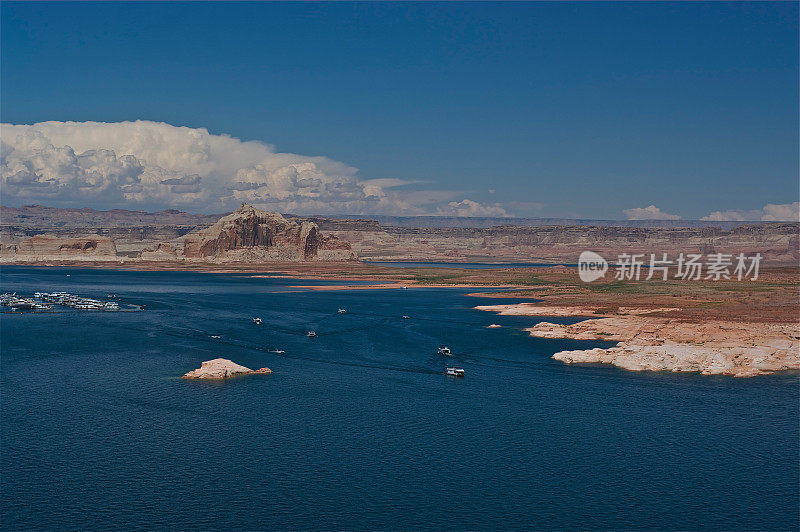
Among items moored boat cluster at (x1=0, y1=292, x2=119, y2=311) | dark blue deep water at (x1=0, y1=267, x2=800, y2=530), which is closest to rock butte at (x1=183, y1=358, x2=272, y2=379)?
dark blue deep water at (x1=0, y1=267, x2=800, y2=530)

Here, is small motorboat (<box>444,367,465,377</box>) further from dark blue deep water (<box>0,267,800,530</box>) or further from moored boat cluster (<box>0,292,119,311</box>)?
moored boat cluster (<box>0,292,119,311</box>)

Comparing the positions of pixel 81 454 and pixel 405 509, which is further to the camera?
pixel 81 454

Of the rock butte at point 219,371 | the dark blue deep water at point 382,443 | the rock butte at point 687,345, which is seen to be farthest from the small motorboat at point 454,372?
the rock butte at point 219,371

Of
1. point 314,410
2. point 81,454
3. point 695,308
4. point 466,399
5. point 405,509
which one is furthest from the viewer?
point 695,308

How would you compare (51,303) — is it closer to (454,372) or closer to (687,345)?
(454,372)

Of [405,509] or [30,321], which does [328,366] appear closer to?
[405,509]

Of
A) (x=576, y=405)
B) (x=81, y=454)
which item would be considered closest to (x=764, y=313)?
(x=576, y=405)

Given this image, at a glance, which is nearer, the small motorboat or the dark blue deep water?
the dark blue deep water
